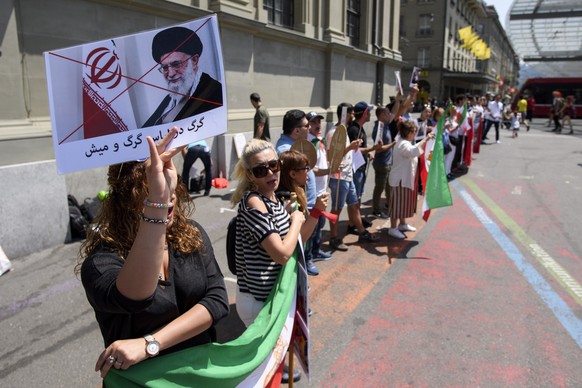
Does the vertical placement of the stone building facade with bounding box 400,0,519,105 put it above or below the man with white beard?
above

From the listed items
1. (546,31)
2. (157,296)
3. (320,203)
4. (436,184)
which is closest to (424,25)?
(546,31)

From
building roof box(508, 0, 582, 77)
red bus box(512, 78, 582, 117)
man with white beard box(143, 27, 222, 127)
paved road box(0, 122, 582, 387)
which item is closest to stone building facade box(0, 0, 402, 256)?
paved road box(0, 122, 582, 387)

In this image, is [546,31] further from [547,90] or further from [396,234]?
[396,234]

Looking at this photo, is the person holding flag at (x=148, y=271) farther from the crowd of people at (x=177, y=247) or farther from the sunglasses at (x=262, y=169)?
the sunglasses at (x=262, y=169)

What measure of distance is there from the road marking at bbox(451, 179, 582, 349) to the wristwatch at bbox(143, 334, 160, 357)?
3.52 meters

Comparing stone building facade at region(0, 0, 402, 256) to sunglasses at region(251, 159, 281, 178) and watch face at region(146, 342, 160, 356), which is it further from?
watch face at region(146, 342, 160, 356)

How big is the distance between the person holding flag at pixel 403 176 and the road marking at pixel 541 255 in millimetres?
1676

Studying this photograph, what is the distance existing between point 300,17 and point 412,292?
36.9 ft

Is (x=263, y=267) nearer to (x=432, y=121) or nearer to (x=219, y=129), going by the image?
(x=219, y=129)

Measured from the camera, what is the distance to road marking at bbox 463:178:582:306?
4.50 meters

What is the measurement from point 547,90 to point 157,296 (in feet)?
135

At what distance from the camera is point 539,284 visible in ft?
15.0

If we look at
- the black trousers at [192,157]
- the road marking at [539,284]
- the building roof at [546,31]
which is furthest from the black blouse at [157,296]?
the building roof at [546,31]

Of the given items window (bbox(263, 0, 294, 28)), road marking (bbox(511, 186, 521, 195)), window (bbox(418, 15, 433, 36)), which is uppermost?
window (bbox(418, 15, 433, 36))
